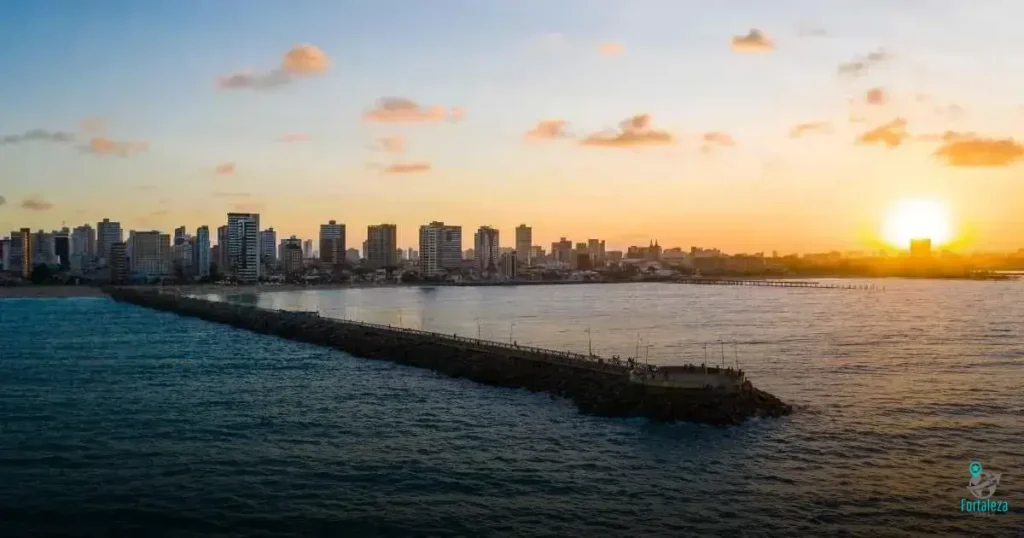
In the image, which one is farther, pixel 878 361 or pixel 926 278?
pixel 926 278

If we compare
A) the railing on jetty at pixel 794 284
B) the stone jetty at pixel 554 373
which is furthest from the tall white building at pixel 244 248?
the stone jetty at pixel 554 373

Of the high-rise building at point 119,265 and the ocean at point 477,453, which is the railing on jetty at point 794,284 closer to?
the ocean at point 477,453

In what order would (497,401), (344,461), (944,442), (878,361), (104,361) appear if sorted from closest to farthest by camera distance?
(344,461) < (944,442) < (497,401) < (878,361) < (104,361)

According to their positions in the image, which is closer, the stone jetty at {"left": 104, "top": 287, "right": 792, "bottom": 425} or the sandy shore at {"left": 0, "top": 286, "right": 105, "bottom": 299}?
the stone jetty at {"left": 104, "top": 287, "right": 792, "bottom": 425}

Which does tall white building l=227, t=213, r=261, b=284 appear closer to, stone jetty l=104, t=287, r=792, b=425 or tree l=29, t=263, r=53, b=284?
tree l=29, t=263, r=53, b=284

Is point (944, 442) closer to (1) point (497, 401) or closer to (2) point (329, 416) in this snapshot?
(1) point (497, 401)

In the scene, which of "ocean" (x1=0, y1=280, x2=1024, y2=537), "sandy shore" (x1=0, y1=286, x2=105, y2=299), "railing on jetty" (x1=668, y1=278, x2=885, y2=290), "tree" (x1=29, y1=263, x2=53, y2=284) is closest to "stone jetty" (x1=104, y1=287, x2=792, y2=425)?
"ocean" (x1=0, y1=280, x2=1024, y2=537)

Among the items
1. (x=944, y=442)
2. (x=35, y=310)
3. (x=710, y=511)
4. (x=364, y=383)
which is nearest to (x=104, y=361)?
(x=364, y=383)
